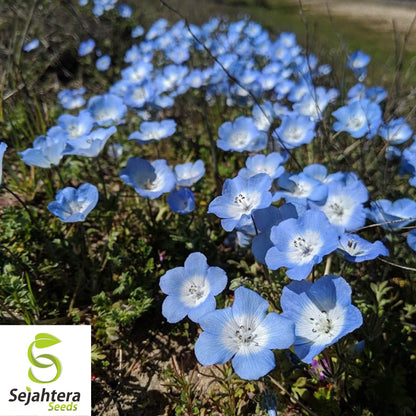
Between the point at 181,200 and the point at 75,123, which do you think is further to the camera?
the point at 75,123

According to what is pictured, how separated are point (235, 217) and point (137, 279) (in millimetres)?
713

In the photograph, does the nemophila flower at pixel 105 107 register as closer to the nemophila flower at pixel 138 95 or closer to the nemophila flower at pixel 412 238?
the nemophila flower at pixel 138 95

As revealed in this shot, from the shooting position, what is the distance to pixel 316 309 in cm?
142

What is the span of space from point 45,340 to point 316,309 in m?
Answer: 1.02

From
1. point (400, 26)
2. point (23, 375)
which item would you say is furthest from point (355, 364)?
point (400, 26)

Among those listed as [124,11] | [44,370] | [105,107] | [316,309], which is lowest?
[44,370]

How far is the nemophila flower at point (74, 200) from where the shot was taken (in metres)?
2.00

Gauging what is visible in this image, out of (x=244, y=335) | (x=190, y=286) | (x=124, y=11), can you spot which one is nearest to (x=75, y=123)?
(x=190, y=286)

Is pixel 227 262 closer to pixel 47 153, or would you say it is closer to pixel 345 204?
pixel 345 204

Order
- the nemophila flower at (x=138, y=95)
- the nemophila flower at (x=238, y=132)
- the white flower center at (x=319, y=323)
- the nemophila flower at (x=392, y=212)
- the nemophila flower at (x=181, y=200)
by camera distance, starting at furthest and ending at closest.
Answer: the nemophila flower at (x=138, y=95) → the nemophila flower at (x=238, y=132) → the nemophila flower at (x=181, y=200) → the nemophila flower at (x=392, y=212) → the white flower center at (x=319, y=323)

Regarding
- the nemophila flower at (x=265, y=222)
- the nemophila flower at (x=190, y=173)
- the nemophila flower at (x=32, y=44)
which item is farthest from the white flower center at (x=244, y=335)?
the nemophila flower at (x=32, y=44)

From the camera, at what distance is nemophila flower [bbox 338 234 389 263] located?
5.16ft

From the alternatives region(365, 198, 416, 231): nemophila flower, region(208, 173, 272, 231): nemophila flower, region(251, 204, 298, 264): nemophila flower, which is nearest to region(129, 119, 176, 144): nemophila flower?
Answer: region(208, 173, 272, 231): nemophila flower

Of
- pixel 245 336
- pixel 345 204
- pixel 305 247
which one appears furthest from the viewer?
pixel 345 204
